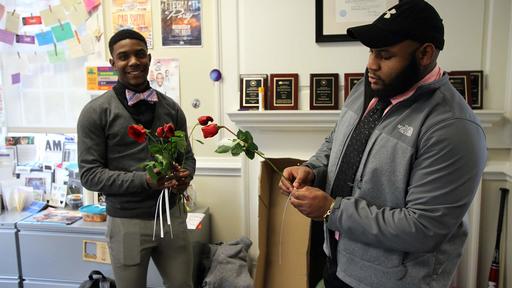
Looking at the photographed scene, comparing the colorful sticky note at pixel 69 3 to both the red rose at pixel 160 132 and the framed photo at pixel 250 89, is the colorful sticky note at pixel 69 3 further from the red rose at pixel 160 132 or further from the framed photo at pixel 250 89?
the red rose at pixel 160 132

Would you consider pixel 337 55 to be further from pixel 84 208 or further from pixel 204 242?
pixel 84 208

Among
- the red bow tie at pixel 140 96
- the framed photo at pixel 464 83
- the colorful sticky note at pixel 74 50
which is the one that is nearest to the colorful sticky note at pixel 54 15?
the colorful sticky note at pixel 74 50

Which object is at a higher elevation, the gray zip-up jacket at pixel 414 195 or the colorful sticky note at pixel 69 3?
the colorful sticky note at pixel 69 3

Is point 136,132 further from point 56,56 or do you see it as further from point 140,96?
point 56,56

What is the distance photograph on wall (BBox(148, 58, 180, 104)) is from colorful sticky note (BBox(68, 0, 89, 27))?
21.3 inches

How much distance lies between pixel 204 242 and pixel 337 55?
1384 mm

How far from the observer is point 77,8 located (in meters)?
2.50

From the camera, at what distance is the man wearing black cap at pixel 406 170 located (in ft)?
3.01

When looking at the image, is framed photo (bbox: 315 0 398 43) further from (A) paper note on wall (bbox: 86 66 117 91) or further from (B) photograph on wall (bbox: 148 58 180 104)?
(A) paper note on wall (bbox: 86 66 117 91)

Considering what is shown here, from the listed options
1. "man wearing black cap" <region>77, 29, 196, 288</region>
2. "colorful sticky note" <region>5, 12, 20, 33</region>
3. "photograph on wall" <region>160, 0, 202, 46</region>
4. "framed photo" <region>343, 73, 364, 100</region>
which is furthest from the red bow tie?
"colorful sticky note" <region>5, 12, 20, 33</region>

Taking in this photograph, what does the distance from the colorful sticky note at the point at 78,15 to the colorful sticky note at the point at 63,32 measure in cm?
6

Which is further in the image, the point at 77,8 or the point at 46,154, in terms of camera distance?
the point at 46,154

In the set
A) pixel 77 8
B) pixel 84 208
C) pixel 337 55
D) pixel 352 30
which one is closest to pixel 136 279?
pixel 84 208

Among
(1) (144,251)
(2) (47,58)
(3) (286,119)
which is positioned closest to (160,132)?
(1) (144,251)
